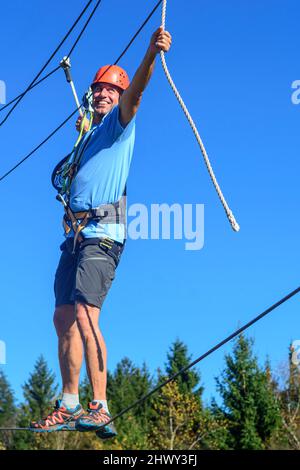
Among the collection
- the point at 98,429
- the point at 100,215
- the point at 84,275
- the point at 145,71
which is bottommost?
the point at 98,429

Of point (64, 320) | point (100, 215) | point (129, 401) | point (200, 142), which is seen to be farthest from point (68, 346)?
point (129, 401)

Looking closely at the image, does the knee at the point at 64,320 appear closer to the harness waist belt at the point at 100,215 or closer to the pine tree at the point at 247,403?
the harness waist belt at the point at 100,215

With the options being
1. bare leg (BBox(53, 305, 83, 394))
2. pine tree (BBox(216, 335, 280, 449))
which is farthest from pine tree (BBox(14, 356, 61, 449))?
bare leg (BBox(53, 305, 83, 394))

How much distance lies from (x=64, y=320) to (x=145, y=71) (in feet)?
6.20

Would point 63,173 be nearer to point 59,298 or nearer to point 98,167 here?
point 98,167

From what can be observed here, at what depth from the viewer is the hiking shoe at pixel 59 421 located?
610cm

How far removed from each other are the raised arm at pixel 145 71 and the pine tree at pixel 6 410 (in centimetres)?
4812

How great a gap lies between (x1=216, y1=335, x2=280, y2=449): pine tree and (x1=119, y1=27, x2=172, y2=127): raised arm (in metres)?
32.2

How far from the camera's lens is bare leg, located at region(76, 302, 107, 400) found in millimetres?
5961

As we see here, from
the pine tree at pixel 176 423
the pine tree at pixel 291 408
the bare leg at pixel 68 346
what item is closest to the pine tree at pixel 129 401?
the pine tree at pixel 176 423

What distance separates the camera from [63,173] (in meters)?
6.52

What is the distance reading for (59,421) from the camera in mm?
6195

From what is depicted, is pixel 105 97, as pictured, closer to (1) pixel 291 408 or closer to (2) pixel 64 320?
(2) pixel 64 320
